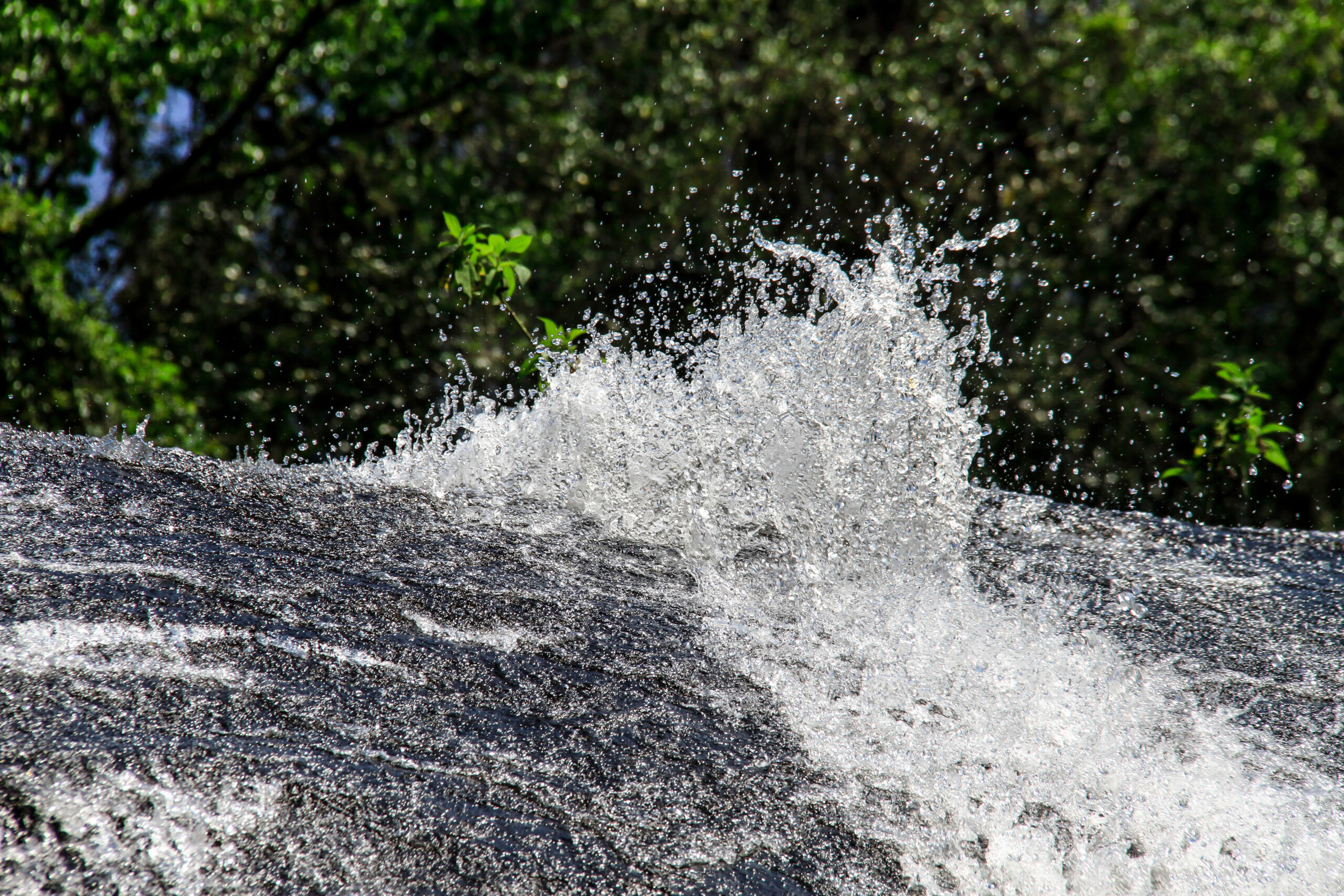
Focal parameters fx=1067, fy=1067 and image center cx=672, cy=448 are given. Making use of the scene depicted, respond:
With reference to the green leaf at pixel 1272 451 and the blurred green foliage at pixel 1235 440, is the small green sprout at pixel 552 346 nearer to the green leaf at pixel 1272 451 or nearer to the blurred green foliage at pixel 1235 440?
the blurred green foliage at pixel 1235 440

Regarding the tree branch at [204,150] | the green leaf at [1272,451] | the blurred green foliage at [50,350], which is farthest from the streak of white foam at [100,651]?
the tree branch at [204,150]

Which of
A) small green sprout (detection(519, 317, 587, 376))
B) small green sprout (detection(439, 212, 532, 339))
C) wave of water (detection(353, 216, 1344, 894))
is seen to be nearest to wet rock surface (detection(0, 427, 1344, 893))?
wave of water (detection(353, 216, 1344, 894))

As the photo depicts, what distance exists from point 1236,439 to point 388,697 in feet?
12.9

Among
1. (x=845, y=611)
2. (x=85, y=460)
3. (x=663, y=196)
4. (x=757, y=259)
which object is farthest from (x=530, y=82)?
(x=845, y=611)

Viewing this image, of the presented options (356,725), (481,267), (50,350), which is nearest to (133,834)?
(356,725)

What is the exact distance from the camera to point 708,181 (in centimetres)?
755

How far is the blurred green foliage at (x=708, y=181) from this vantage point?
6.61m

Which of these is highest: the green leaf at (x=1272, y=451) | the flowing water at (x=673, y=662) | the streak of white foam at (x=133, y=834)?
the green leaf at (x=1272, y=451)

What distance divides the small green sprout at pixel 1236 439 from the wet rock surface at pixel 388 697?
69.4 inches

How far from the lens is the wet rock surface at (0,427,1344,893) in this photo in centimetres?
135

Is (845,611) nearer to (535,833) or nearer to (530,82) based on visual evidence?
(535,833)

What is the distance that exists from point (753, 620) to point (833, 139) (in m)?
6.23

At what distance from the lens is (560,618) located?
2072 millimetres

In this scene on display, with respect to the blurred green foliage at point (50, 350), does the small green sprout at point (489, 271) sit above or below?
above
